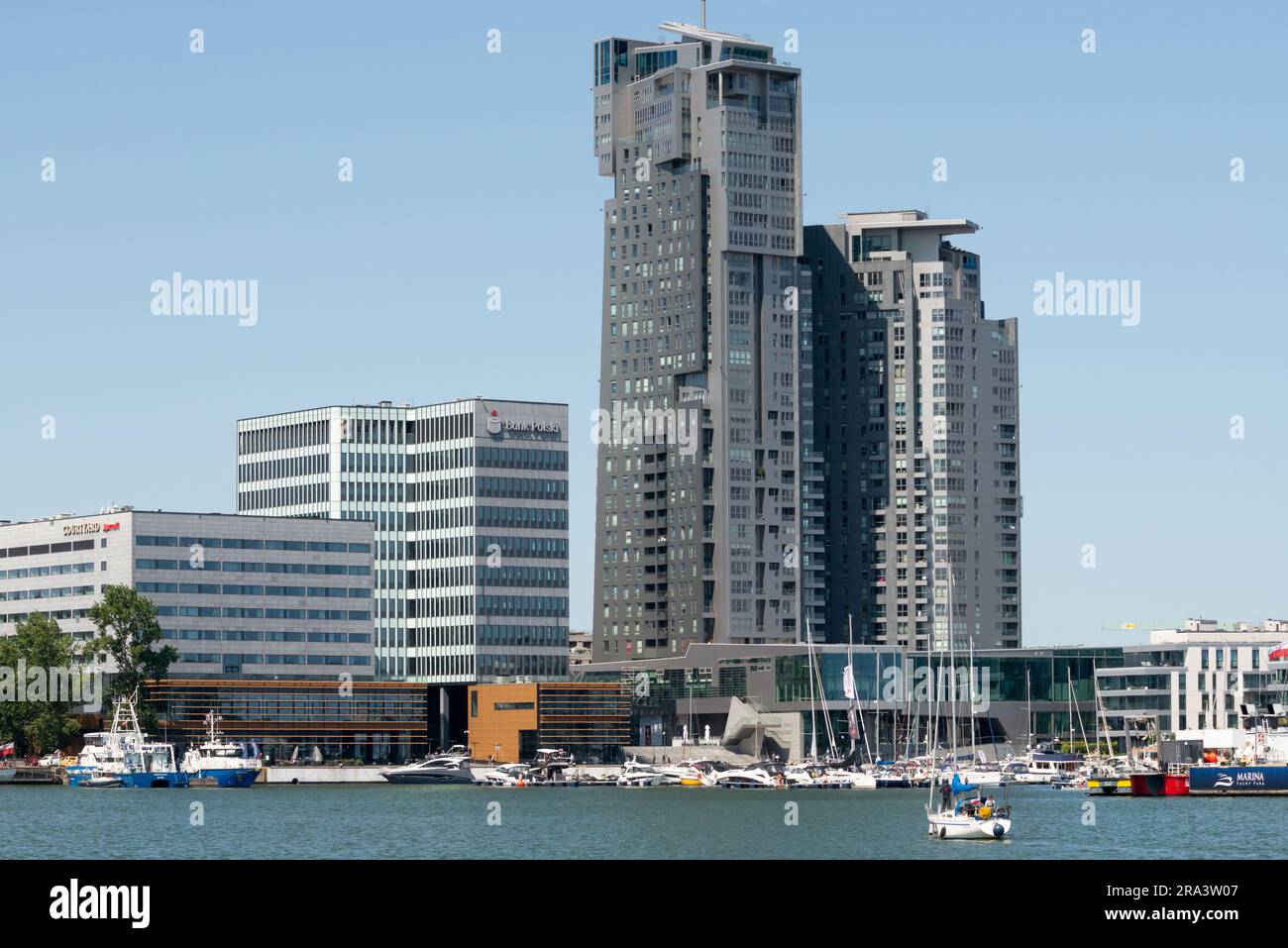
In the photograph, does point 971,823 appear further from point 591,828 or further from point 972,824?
point 591,828

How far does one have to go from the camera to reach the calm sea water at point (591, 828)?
114 meters

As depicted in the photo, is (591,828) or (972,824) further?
(591,828)

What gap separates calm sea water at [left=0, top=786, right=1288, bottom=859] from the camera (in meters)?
114

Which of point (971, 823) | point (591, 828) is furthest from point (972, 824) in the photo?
point (591, 828)

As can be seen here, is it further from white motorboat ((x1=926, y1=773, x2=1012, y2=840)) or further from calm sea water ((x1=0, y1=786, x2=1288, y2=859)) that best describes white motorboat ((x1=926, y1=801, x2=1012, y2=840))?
calm sea water ((x1=0, y1=786, x2=1288, y2=859))

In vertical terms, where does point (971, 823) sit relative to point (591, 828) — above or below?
above

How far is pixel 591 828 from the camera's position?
14112cm

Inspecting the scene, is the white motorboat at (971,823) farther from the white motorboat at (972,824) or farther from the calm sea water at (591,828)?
the calm sea water at (591,828)

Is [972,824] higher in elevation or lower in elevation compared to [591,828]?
higher

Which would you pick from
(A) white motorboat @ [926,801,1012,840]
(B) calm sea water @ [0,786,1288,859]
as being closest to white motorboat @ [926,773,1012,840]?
(A) white motorboat @ [926,801,1012,840]
